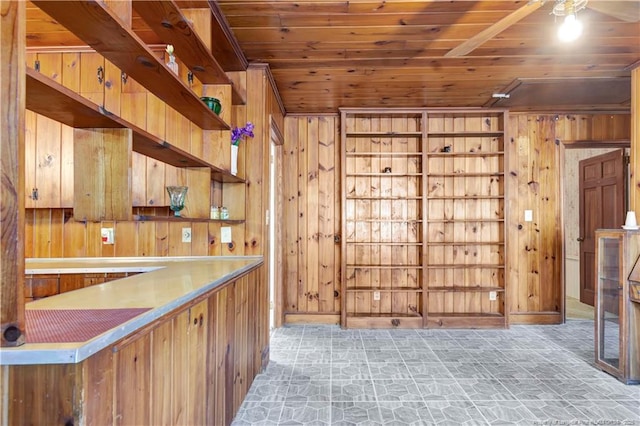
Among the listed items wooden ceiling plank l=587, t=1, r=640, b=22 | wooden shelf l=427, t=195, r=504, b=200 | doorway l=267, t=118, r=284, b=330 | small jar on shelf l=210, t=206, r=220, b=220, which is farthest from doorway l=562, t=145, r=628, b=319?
small jar on shelf l=210, t=206, r=220, b=220

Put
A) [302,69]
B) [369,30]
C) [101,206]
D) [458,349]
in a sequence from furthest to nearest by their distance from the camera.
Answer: [458,349], [302,69], [369,30], [101,206]

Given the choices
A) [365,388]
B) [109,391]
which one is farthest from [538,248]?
[109,391]

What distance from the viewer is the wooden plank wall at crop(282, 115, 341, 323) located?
3752mm

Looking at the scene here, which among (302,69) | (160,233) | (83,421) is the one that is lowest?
(83,421)

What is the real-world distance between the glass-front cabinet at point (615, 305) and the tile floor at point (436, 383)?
5.4 inches

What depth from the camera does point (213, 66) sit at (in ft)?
6.35

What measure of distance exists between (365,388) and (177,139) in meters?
2.26

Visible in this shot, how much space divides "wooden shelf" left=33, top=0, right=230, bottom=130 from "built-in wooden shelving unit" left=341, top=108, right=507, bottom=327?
2312mm

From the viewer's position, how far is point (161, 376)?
1069 millimetres

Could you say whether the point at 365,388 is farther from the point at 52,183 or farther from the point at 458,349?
the point at 52,183

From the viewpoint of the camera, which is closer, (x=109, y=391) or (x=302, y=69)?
(x=109, y=391)

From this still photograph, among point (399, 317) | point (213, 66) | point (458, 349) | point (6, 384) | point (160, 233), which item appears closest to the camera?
point (6, 384)

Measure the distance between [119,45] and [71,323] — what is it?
1.04 metres

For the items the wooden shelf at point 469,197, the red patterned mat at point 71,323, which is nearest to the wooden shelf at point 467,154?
the wooden shelf at point 469,197
